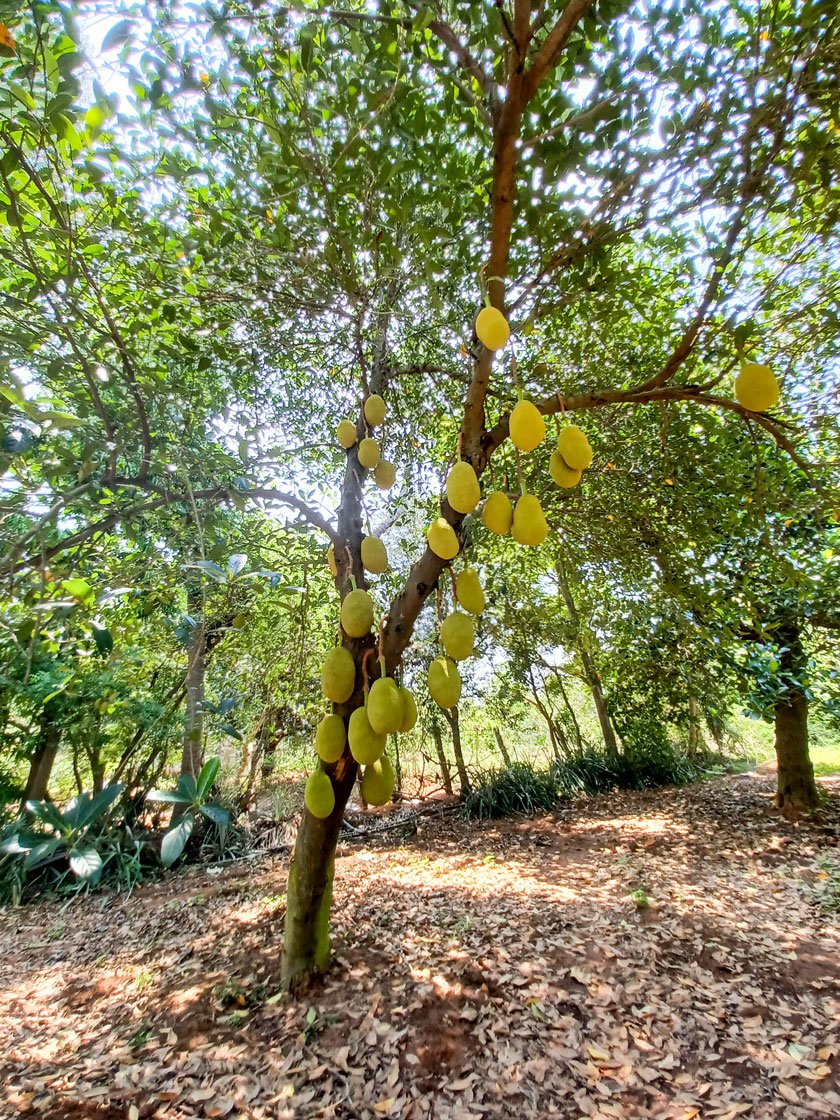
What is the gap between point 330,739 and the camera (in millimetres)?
1804

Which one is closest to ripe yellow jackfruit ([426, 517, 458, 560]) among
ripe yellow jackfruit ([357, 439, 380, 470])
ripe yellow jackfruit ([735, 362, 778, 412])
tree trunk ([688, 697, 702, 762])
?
ripe yellow jackfruit ([357, 439, 380, 470])

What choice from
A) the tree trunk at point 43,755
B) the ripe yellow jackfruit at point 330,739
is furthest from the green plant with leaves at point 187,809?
the ripe yellow jackfruit at point 330,739

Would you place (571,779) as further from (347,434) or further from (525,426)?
(525,426)

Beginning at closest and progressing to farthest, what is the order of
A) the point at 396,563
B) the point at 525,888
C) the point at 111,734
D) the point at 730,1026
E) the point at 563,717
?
the point at 730,1026
the point at 525,888
the point at 111,734
the point at 396,563
the point at 563,717

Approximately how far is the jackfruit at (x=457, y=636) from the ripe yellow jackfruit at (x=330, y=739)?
512 mm

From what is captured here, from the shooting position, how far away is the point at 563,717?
806 cm

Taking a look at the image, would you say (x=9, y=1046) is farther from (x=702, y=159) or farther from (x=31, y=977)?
(x=702, y=159)

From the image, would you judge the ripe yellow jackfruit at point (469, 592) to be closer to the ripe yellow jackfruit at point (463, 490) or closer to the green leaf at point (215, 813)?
the ripe yellow jackfruit at point (463, 490)

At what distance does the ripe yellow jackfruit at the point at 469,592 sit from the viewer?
5.40 feet

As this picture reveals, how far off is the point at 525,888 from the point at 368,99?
4.48 metres

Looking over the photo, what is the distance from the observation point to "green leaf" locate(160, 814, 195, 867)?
437 cm

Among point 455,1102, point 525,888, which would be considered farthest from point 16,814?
point 455,1102

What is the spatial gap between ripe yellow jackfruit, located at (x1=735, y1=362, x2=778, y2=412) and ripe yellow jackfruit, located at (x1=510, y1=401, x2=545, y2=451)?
67 centimetres

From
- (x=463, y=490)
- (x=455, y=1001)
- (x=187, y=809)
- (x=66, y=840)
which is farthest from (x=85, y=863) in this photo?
(x=463, y=490)
